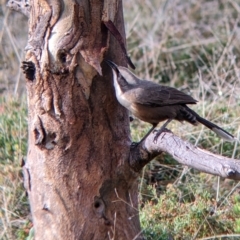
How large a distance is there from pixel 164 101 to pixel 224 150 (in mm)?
1776

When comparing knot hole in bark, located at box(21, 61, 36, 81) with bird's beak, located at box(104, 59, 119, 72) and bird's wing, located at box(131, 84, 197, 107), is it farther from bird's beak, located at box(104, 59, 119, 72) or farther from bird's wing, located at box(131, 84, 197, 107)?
bird's wing, located at box(131, 84, 197, 107)

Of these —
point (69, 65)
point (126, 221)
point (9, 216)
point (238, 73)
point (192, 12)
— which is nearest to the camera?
point (69, 65)

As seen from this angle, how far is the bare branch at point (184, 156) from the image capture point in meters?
3.31

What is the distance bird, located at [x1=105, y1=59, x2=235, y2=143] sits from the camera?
411 cm

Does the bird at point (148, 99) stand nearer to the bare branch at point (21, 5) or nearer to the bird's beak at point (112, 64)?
the bird's beak at point (112, 64)

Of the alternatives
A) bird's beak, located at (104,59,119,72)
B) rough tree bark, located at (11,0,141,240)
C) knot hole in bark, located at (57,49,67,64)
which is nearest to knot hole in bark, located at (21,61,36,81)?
rough tree bark, located at (11,0,141,240)

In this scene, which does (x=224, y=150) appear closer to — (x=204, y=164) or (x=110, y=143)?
(x=110, y=143)

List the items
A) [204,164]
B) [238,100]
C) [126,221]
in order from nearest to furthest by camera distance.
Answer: [204,164]
[126,221]
[238,100]

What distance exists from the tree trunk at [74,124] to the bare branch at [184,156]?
0.30ft

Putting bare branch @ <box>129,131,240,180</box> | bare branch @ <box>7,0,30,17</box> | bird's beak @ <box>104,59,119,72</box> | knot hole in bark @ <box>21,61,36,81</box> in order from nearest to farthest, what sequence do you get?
bare branch @ <box>129,131,240,180</box> → knot hole in bark @ <box>21,61,36,81</box> → bird's beak @ <box>104,59,119,72</box> → bare branch @ <box>7,0,30,17</box>

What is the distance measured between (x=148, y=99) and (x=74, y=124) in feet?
1.70

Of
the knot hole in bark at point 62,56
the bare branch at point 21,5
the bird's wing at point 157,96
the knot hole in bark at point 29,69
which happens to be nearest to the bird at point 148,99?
the bird's wing at point 157,96

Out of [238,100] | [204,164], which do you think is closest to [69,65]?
[204,164]

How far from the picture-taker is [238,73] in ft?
22.9
